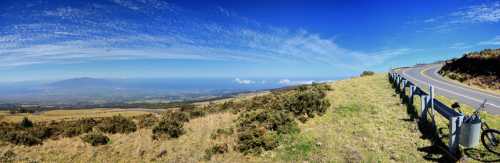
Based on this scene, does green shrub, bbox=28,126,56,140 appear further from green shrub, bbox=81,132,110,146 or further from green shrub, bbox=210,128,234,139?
green shrub, bbox=210,128,234,139

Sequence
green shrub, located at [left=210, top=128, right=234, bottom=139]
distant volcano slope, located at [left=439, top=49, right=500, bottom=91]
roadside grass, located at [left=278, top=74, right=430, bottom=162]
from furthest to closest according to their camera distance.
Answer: distant volcano slope, located at [left=439, top=49, right=500, bottom=91] → green shrub, located at [left=210, top=128, right=234, bottom=139] → roadside grass, located at [left=278, top=74, right=430, bottom=162]

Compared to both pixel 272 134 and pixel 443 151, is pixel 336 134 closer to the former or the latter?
pixel 272 134

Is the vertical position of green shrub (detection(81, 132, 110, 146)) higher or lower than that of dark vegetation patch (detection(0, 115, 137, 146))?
lower

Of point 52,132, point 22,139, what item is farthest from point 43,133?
point 22,139

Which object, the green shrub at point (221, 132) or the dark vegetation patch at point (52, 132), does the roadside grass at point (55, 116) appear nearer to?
the dark vegetation patch at point (52, 132)

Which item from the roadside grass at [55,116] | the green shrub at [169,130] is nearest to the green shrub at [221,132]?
the green shrub at [169,130]

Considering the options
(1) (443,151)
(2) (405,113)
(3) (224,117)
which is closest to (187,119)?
(3) (224,117)

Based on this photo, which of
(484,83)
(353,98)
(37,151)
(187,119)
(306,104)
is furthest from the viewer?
(484,83)

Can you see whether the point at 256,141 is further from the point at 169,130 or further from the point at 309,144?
the point at 169,130

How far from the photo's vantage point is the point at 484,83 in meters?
24.4

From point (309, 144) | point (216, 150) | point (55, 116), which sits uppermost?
point (309, 144)

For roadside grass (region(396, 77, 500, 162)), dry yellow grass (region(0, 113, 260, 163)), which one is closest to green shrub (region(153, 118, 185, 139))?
dry yellow grass (region(0, 113, 260, 163))

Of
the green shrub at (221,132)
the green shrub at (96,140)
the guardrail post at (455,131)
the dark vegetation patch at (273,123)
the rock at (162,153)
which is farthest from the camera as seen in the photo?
the green shrub at (96,140)

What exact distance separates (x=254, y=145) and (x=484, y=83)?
23.6 meters
